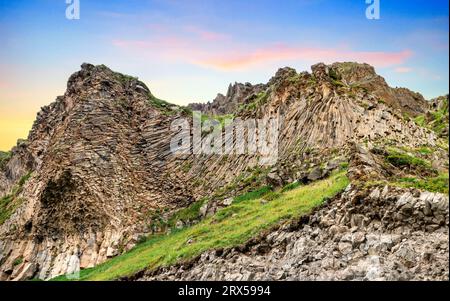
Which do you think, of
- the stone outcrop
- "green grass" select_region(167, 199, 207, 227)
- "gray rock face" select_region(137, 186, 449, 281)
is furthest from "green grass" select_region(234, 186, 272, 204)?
"gray rock face" select_region(137, 186, 449, 281)

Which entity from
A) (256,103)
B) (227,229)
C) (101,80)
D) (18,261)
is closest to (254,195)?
(227,229)

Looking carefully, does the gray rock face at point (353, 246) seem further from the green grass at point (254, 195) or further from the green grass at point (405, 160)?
the green grass at point (254, 195)

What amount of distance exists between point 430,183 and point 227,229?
11792 mm

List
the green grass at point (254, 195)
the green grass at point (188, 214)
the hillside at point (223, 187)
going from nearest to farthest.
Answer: the hillside at point (223, 187)
the green grass at point (254, 195)
the green grass at point (188, 214)

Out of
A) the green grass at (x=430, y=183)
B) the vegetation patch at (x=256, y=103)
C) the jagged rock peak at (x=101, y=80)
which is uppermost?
the jagged rock peak at (x=101, y=80)

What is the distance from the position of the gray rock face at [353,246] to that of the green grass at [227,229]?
1007mm

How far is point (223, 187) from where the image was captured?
45.4 metres

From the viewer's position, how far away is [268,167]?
43625 millimetres

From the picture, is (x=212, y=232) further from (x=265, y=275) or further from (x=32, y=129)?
(x=32, y=129)

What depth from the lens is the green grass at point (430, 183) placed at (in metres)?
24.5

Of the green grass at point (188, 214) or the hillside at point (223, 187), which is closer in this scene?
the hillside at point (223, 187)

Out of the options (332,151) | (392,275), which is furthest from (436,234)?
(332,151)

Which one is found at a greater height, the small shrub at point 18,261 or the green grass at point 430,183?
the green grass at point 430,183

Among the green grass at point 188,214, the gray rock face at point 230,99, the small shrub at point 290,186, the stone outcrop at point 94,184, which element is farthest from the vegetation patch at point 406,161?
the gray rock face at point 230,99
